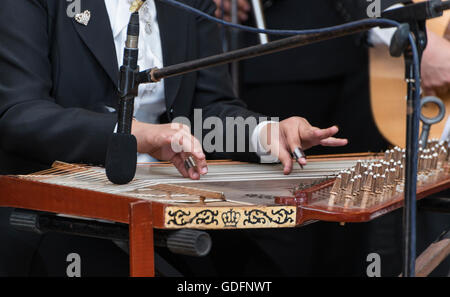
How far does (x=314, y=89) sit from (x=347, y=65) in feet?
0.57

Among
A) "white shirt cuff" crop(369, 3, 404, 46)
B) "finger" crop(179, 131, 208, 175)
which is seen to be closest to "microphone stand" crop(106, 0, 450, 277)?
"finger" crop(179, 131, 208, 175)

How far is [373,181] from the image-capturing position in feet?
4.78

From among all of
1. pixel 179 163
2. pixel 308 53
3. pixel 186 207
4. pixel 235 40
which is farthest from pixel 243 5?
pixel 186 207

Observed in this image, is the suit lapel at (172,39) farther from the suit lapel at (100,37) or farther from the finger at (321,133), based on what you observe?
the finger at (321,133)

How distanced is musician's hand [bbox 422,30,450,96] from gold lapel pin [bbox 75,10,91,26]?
1178mm

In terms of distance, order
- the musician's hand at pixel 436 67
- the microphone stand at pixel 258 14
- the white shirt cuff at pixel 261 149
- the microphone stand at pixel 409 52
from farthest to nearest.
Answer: the microphone stand at pixel 258 14 < the musician's hand at pixel 436 67 < the white shirt cuff at pixel 261 149 < the microphone stand at pixel 409 52

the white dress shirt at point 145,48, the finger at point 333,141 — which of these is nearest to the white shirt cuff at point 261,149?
the white dress shirt at point 145,48

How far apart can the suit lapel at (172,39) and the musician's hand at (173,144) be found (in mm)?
447

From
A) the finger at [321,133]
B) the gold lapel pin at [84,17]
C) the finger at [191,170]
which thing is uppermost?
the gold lapel pin at [84,17]

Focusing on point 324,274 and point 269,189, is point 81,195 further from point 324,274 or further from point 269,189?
point 324,274

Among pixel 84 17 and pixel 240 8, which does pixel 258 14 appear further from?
pixel 84 17

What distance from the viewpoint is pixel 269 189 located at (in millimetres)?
1494

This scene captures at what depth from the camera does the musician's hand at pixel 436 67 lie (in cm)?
241
